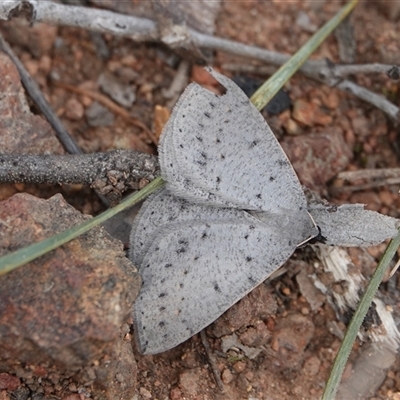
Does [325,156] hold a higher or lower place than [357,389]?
higher

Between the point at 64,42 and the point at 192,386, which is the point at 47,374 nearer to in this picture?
the point at 192,386

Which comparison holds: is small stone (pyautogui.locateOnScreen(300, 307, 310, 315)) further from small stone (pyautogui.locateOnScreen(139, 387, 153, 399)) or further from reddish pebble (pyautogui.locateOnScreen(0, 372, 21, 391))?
reddish pebble (pyautogui.locateOnScreen(0, 372, 21, 391))

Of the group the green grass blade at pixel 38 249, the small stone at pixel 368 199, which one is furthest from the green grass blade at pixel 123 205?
the small stone at pixel 368 199

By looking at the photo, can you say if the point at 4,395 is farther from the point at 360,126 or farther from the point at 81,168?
the point at 360,126

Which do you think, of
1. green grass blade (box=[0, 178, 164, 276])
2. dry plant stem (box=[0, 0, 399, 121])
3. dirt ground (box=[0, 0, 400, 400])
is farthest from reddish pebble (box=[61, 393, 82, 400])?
dry plant stem (box=[0, 0, 399, 121])

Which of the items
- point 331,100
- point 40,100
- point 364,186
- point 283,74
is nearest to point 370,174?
point 364,186

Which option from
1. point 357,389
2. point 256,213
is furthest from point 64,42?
point 357,389

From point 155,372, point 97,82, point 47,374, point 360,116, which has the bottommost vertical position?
point 155,372
